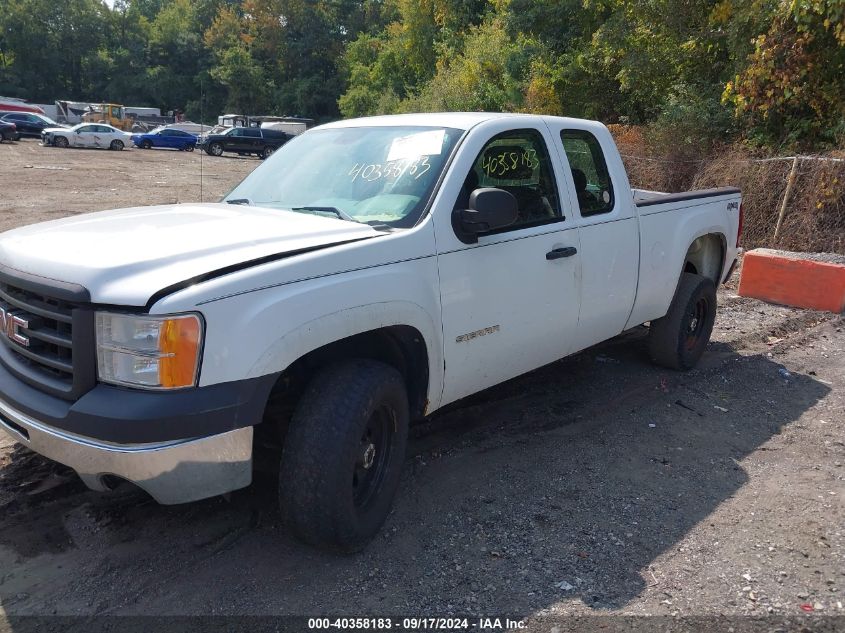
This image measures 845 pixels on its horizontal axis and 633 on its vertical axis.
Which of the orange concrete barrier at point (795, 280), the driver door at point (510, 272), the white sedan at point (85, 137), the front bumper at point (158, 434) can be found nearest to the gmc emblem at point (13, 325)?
the front bumper at point (158, 434)

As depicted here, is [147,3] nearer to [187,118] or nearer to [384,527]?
[187,118]

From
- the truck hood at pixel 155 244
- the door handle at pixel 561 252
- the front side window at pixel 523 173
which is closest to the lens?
the truck hood at pixel 155 244

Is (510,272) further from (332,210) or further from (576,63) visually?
(576,63)

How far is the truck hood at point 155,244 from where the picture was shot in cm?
279

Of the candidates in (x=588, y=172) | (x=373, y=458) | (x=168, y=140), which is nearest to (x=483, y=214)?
(x=373, y=458)

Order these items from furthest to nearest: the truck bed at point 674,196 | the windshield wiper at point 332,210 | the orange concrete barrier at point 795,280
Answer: the orange concrete barrier at point 795,280, the truck bed at point 674,196, the windshield wiper at point 332,210

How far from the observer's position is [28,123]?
43969 millimetres

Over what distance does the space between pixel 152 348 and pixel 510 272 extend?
2.01 meters

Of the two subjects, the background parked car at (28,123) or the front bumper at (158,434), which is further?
the background parked car at (28,123)

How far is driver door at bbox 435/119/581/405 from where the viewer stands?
3729 mm

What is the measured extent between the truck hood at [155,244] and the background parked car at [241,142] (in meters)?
37.3

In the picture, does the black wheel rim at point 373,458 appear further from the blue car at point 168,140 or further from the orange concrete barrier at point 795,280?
the blue car at point 168,140

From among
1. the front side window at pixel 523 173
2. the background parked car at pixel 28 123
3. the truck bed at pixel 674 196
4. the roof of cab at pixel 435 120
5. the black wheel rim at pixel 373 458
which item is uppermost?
the background parked car at pixel 28 123

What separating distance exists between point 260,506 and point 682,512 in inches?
87.7
